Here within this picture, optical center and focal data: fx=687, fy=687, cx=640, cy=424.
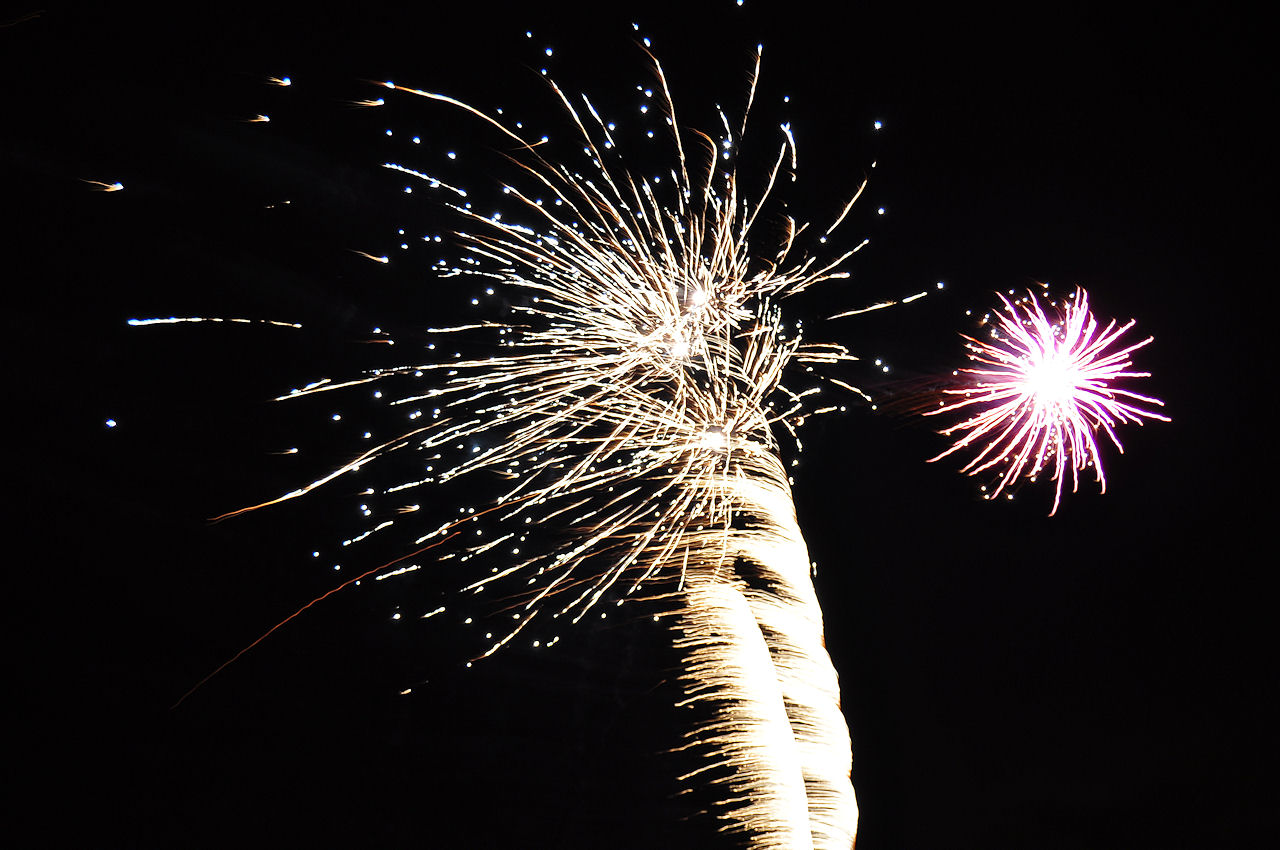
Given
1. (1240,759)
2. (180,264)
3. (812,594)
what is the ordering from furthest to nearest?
1. (1240,759)
2. (812,594)
3. (180,264)

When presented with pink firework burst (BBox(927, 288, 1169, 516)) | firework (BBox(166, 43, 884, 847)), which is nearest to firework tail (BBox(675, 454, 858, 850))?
firework (BBox(166, 43, 884, 847))

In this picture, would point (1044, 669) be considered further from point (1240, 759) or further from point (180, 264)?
point (180, 264)

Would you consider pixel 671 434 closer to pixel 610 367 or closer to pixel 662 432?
pixel 662 432


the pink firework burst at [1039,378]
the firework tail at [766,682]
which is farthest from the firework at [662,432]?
the pink firework burst at [1039,378]

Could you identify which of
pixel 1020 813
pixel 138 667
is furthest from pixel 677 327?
pixel 1020 813

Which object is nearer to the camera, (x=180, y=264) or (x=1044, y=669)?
(x=180, y=264)

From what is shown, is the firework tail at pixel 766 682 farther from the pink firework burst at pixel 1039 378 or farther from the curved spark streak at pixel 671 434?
the pink firework burst at pixel 1039 378

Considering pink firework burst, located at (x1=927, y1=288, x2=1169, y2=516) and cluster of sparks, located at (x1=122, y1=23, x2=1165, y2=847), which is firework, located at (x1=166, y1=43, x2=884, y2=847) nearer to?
cluster of sparks, located at (x1=122, y1=23, x2=1165, y2=847)

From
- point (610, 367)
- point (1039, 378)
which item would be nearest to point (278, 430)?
point (610, 367)
